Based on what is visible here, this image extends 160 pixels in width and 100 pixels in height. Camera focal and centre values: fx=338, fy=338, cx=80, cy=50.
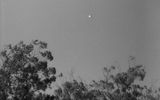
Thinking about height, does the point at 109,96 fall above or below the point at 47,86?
above

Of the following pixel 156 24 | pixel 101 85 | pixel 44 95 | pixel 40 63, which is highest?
pixel 156 24

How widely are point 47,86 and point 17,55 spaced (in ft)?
6.65

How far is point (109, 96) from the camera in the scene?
2225 centimetres

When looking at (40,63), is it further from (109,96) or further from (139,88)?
(139,88)

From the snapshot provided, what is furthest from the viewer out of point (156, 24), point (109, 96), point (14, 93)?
point (109, 96)

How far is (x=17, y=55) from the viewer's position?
51.3 feet

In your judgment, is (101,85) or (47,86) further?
(101,85)

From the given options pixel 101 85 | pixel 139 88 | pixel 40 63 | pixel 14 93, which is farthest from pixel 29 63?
pixel 139 88

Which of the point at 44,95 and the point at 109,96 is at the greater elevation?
the point at 109,96

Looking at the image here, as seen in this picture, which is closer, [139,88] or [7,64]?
[7,64]

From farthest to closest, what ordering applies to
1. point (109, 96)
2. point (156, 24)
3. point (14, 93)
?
point (109, 96) < point (156, 24) < point (14, 93)

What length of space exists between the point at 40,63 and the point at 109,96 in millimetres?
7851

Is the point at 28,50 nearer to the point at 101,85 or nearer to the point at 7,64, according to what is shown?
the point at 7,64

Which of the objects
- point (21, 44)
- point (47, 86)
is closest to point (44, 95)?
point (47, 86)
